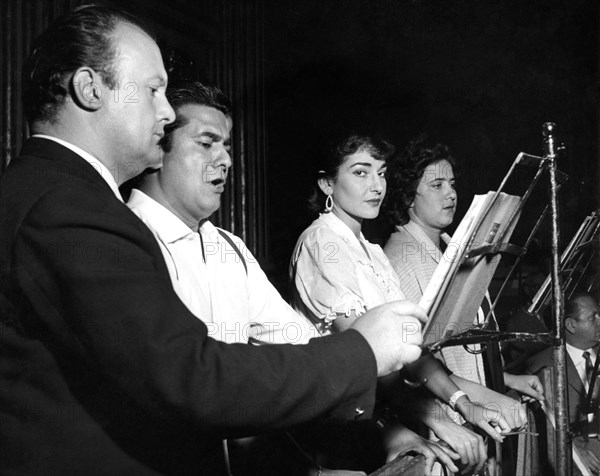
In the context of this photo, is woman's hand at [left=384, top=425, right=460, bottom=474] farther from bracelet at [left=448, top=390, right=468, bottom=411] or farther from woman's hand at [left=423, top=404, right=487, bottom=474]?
bracelet at [left=448, top=390, right=468, bottom=411]

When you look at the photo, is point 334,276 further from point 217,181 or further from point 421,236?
point 421,236

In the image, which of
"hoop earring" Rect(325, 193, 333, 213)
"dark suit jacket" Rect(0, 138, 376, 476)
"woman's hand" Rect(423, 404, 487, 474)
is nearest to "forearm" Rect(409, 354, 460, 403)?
"woman's hand" Rect(423, 404, 487, 474)

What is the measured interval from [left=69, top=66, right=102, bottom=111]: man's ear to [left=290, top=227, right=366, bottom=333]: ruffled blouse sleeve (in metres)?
1.19

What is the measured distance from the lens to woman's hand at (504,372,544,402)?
102 inches

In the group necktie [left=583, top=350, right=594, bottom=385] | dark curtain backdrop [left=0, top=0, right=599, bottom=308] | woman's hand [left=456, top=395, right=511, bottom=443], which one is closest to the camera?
woman's hand [left=456, top=395, right=511, bottom=443]

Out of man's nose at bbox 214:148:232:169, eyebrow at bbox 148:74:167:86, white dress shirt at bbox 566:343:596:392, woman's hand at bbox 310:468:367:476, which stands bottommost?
white dress shirt at bbox 566:343:596:392

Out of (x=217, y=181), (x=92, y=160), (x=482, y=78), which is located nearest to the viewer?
(x=92, y=160)

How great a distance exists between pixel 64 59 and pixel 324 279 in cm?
126

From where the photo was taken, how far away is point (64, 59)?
46.8 inches

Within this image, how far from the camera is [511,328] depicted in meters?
3.03

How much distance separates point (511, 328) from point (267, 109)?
1.92 m

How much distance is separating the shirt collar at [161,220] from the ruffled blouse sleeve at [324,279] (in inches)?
21.2

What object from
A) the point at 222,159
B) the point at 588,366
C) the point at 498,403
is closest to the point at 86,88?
the point at 222,159

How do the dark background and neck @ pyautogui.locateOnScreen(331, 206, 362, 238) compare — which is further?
the dark background
